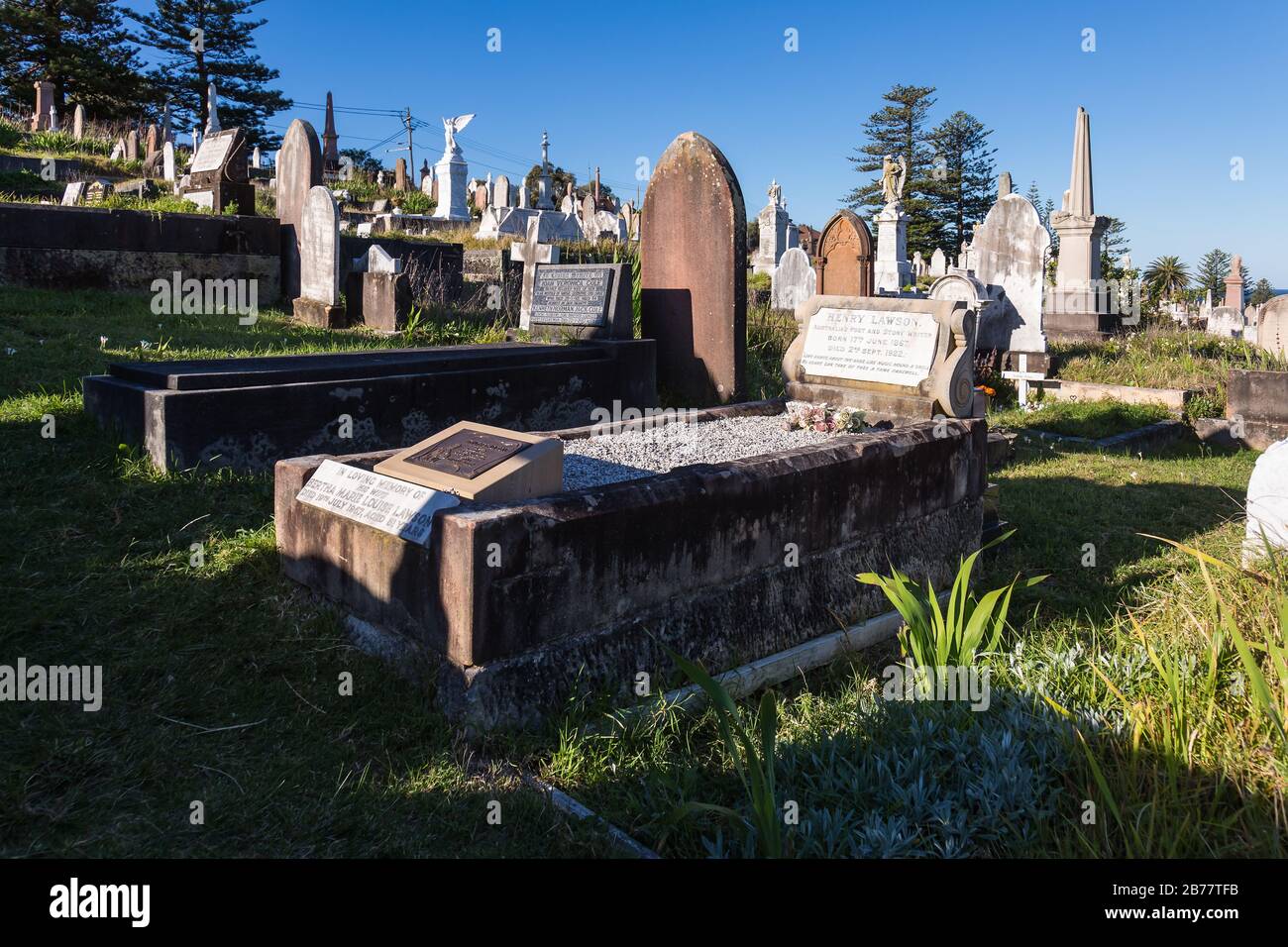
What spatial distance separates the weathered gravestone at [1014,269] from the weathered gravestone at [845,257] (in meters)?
1.66

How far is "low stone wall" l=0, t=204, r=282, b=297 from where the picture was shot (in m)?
10.0

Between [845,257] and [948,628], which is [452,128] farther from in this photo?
[948,628]

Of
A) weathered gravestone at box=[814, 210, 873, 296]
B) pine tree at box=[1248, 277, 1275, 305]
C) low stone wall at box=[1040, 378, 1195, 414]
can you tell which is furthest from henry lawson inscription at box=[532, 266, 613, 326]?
pine tree at box=[1248, 277, 1275, 305]

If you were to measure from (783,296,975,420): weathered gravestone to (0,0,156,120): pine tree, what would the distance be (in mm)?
31785

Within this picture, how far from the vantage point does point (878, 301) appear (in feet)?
20.9

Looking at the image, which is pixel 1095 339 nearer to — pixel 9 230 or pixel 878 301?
pixel 878 301

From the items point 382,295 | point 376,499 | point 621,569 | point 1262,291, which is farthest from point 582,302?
point 1262,291

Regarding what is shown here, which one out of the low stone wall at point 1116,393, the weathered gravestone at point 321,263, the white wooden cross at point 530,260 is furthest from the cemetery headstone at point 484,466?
the low stone wall at point 1116,393

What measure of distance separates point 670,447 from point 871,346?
175 centimetres

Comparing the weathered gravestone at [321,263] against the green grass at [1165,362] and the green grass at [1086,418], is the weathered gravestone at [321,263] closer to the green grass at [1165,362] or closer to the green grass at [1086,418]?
the green grass at [1086,418]

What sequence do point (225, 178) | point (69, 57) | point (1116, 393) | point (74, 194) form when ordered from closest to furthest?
point (1116, 393) → point (225, 178) → point (74, 194) → point (69, 57)

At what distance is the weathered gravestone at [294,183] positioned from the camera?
11.5 meters

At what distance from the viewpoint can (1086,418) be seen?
10.5 metres

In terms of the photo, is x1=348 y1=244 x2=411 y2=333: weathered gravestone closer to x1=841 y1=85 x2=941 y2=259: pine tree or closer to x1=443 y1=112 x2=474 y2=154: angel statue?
x1=443 y1=112 x2=474 y2=154: angel statue
